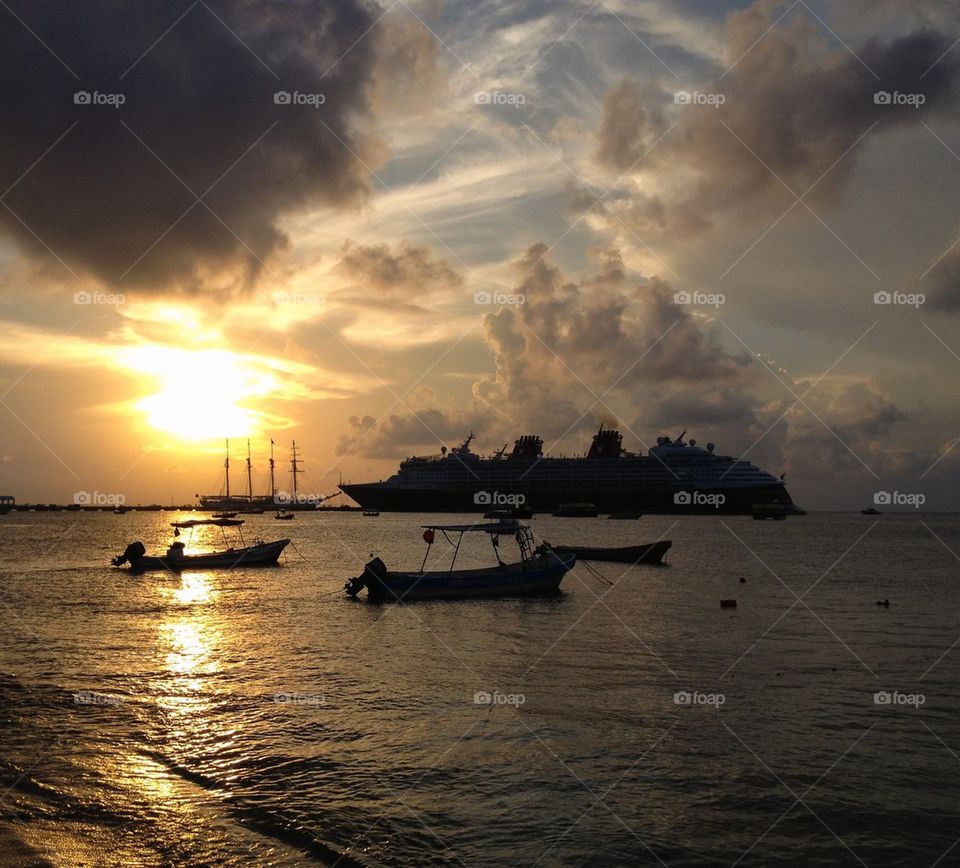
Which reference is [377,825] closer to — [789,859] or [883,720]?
[789,859]

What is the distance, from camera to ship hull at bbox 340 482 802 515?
139 metres

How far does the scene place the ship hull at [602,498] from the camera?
455ft

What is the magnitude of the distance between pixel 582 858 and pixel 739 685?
10682 millimetres

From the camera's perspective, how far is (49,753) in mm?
14344

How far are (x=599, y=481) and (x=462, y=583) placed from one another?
10869 cm

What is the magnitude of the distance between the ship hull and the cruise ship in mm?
177

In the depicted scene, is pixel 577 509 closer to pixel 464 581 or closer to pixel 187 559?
pixel 187 559

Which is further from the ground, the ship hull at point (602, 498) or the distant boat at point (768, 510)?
the ship hull at point (602, 498)

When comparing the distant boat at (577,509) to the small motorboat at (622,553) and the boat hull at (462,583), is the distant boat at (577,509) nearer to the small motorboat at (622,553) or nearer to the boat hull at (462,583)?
the small motorboat at (622,553)

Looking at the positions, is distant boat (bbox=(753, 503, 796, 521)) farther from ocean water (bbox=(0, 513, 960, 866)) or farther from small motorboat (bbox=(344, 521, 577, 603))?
small motorboat (bbox=(344, 521, 577, 603))

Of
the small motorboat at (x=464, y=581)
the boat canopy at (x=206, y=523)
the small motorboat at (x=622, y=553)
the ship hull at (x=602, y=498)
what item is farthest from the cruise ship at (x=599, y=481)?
the small motorboat at (x=464, y=581)

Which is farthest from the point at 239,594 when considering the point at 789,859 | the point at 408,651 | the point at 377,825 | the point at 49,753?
the point at 789,859

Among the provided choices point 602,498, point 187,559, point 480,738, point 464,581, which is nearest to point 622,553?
point 464,581

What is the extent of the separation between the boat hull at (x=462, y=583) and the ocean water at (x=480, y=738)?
96.5 inches
